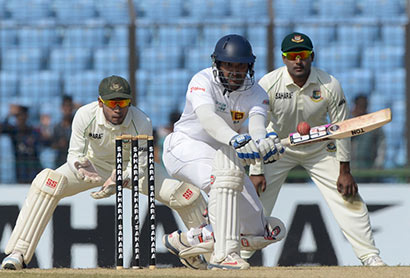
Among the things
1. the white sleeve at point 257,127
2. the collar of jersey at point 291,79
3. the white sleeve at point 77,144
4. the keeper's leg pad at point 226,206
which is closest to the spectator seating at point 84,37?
the white sleeve at point 77,144

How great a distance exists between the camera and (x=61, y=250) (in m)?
8.38

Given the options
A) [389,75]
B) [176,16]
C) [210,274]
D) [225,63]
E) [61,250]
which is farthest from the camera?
[176,16]

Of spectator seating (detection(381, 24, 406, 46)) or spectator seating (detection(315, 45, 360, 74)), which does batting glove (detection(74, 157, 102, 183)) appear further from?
spectator seating (detection(381, 24, 406, 46))

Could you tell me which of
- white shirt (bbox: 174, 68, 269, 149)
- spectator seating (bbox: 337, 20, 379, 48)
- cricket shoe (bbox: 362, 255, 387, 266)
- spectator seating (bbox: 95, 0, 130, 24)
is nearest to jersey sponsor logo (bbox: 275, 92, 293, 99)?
white shirt (bbox: 174, 68, 269, 149)

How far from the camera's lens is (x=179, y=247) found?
242 inches

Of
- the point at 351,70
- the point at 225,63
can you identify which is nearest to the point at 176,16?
the point at 351,70

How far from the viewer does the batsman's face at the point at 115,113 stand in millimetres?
6836

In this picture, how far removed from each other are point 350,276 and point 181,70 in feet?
16.4

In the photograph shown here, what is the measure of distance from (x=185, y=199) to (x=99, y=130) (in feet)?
2.88

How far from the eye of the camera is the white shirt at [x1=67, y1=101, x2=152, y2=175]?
6906mm

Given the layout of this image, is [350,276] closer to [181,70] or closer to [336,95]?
[336,95]

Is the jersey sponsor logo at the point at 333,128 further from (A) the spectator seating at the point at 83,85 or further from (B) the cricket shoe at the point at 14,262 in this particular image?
(A) the spectator seating at the point at 83,85

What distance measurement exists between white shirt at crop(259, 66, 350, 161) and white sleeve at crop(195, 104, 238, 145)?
154 centimetres

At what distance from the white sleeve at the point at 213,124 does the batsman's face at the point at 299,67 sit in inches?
63.2
